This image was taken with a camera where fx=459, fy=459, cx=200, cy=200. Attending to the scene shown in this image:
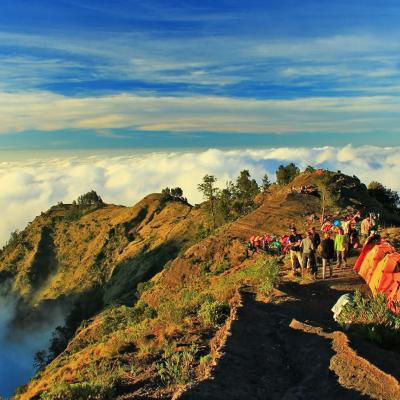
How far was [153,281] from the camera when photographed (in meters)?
41.2

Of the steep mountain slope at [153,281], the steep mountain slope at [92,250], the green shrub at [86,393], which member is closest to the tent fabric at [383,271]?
the steep mountain slope at [153,281]

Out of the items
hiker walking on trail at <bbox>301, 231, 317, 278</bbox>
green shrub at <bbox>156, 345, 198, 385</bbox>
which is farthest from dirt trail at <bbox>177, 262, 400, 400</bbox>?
hiker walking on trail at <bbox>301, 231, 317, 278</bbox>

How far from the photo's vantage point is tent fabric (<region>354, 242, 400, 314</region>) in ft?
42.1

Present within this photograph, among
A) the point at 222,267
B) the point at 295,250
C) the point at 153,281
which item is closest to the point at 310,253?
the point at 295,250

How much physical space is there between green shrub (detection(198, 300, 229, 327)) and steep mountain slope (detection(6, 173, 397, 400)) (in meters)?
0.03

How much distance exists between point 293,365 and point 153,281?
109 ft

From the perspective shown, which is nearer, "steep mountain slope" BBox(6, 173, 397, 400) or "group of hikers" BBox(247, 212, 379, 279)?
"steep mountain slope" BBox(6, 173, 397, 400)

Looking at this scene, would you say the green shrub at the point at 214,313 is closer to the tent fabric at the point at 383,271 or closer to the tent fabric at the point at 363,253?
the tent fabric at the point at 383,271

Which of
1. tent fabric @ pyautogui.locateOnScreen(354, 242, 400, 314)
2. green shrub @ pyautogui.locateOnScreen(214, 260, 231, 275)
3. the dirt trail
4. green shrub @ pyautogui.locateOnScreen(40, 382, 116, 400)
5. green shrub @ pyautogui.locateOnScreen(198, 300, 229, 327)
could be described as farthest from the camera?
green shrub @ pyautogui.locateOnScreen(214, 260, 231, 275)

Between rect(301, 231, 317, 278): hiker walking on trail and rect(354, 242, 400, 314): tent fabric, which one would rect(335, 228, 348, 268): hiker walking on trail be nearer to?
rect(354, 242, 400, 314): tent fabric

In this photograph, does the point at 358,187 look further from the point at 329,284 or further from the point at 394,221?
the point at 329,284

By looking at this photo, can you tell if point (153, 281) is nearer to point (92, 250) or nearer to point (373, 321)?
point (373, 321)

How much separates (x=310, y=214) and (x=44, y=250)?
94.2 meters

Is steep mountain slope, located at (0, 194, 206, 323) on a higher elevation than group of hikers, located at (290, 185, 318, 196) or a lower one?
lower
